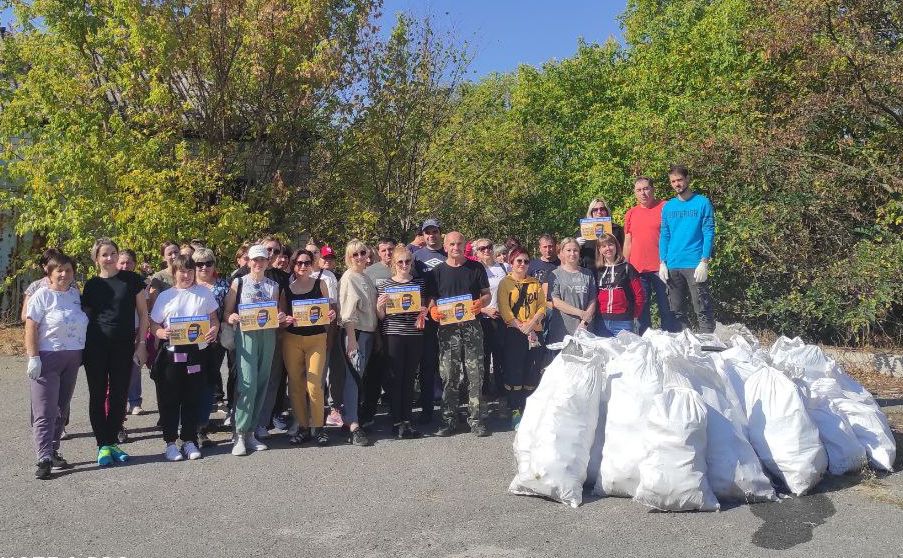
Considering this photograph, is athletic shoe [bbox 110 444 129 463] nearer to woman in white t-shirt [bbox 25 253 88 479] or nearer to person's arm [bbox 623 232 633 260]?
woman in white t-shirt [bbox 25 253 88 479]

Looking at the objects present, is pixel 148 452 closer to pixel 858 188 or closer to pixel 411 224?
pixel 858 188

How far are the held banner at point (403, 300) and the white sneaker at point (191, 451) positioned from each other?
81.2 inches

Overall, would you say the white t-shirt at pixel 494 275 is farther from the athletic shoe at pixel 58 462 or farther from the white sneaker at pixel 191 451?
the athletic shoe at pixel 58 462

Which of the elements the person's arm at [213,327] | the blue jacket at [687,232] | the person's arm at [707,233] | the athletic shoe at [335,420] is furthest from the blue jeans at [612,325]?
the person's arm at [213,327]

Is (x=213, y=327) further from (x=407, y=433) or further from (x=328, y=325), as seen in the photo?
(x=407, y=433)

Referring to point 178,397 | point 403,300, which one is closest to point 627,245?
point 403,300

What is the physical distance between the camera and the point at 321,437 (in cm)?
700

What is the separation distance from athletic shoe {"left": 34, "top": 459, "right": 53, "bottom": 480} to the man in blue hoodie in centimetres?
590

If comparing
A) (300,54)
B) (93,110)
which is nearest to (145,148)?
(93,110)

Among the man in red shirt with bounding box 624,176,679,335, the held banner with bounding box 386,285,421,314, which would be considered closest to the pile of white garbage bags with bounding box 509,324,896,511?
the held banner with bounding box 386,285,421,314

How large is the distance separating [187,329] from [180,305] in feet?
0.78

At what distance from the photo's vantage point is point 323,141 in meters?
16.3

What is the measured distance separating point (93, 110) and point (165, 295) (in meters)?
7.76

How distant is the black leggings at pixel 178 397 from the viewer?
659cm
